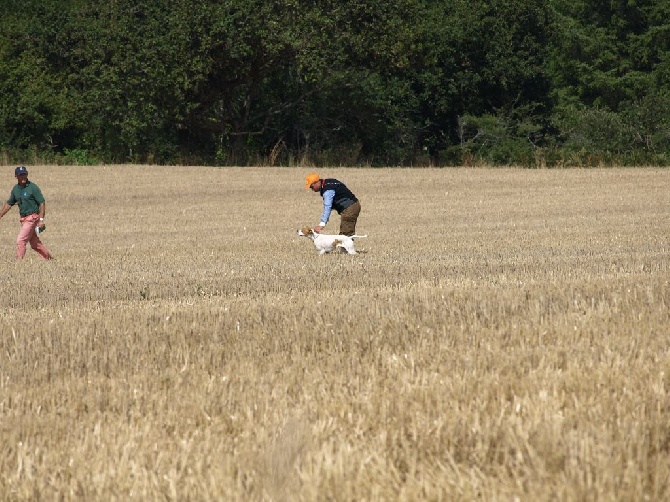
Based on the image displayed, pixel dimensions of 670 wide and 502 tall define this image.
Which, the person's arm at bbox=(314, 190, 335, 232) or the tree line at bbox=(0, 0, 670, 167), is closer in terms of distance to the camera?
the person's arm at bbox=(314, 190, 335, 232)

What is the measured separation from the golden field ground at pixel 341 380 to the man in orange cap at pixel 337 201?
0.81 metres

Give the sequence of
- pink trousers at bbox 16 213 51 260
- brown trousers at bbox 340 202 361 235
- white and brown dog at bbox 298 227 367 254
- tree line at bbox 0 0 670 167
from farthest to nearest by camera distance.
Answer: tree line at bbox 0 0 670 167, pink trousers at bbox 16 213 51 260, brown trousers at bbox 340 202 361 235, white and brown dog at bbox 298 227 367 254

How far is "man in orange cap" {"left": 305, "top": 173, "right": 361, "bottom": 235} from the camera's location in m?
16.0

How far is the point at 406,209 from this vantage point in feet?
101

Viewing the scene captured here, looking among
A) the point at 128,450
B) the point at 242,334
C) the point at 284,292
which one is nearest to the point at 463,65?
the point at 284,292

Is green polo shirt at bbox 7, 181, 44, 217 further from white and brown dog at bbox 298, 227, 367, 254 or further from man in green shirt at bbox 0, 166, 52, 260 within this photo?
white and brown dog at bbox 298, 227, 367, 254

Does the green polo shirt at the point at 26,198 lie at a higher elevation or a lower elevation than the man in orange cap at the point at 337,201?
lower

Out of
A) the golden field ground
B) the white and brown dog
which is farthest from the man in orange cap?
the golden field ground

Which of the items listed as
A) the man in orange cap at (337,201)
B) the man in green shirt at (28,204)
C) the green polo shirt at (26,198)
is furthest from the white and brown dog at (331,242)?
the green polo shirt at (26,198)

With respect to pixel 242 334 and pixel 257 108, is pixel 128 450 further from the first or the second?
pixel 257 108

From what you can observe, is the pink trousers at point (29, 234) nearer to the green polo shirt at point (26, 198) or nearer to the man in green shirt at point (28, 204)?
the man in green shirt at point (28, 204)

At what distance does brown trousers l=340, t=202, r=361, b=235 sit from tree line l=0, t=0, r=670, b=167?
25320 millimetres

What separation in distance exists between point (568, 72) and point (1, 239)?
46934 mm

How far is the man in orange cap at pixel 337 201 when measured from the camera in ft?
52.4
